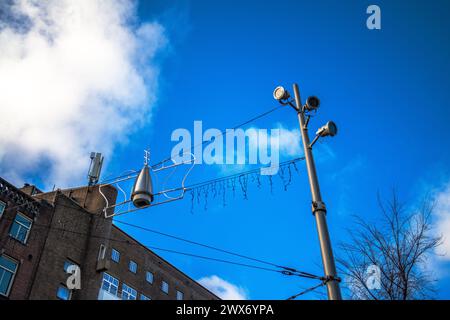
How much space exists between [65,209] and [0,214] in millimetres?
5851

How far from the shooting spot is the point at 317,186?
800cm

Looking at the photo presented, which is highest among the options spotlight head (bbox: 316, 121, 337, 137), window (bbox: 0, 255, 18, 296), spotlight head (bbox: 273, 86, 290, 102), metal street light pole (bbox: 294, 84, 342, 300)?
window (bbox: 0, 255, 18, 296)

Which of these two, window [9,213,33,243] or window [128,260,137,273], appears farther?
window [128,260,137,273]

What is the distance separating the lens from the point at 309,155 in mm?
8445

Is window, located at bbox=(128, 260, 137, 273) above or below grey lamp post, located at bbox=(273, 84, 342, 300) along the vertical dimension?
above

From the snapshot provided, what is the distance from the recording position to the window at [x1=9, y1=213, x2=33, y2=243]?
26.0 m

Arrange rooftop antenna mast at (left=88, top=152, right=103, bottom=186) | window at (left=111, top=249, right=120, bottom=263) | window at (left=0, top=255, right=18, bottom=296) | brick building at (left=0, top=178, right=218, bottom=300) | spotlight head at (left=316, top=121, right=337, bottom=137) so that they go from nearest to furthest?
spotlight head at (left=316, top=121, right=337, bottom=137) → window at (left=0, top=255, right=18, bottom=296) → brick building at (left=0, top=178, right=218, bottom=300) → rooftop antenna mast at (left=88, top=152, right=103, bottom=186) → window at (left=111, top=249, right=120, bottom=263)

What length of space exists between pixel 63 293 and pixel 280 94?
82.0 feet

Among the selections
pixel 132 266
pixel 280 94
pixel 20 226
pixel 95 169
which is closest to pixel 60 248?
pixel 20 226

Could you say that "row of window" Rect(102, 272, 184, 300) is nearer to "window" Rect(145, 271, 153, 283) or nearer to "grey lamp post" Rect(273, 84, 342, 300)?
"window" Rect(145, 271, 153, 283)

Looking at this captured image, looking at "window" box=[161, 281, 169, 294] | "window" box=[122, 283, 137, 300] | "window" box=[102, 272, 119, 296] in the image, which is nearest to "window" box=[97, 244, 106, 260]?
"window" box=[102, 272, 119, 296]
